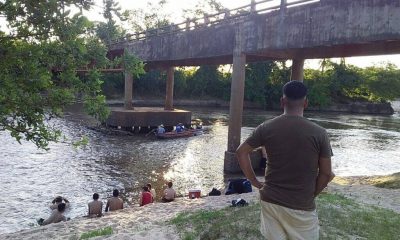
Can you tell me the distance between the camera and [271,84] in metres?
80.2

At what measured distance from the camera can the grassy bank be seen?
7480 millimetres

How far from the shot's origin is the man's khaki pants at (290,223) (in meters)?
3.82

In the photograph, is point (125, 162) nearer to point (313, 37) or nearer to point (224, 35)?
point (224, 35)

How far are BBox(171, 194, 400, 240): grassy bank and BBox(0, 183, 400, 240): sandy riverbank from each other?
2.12ft

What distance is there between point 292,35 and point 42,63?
12.1 meters

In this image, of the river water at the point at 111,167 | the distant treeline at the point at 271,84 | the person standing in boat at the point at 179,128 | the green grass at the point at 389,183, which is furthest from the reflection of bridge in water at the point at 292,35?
the distant treeline at the point at 271,84

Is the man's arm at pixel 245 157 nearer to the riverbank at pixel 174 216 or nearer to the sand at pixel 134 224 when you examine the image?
the riverbank at pixel 174 216

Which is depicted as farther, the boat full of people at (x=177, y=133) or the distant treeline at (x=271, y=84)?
the distant treeline at (x=271, y=84)

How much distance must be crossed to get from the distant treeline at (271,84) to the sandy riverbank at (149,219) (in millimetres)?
61301

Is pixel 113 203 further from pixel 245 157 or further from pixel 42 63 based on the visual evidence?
pixel 245 157

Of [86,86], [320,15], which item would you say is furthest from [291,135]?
[320,15]

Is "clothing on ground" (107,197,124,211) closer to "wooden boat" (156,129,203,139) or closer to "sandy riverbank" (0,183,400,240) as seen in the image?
"sandy riverbank" (0,183,400,240)

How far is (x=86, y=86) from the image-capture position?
624 cm

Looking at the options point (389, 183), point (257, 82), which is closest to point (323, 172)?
point (389, 183)
